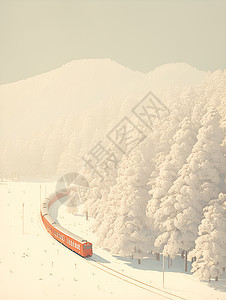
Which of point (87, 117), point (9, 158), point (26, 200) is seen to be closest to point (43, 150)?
point (9, 158)

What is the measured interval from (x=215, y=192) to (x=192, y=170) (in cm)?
416

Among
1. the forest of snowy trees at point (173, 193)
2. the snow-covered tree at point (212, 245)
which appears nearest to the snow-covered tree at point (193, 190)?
the forest of snowy trees at point (173, 193)

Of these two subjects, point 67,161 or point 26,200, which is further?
point 67,161

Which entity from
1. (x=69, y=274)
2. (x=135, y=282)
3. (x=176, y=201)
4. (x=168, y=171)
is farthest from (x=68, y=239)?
(x=168, y=171)

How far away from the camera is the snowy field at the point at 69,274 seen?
30438 mm

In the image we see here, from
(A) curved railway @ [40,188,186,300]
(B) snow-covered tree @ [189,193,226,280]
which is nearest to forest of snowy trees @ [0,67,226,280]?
(B) snow-covered tree @ [189,193,226,280]

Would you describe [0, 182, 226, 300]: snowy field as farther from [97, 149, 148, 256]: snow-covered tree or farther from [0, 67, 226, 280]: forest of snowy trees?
[97, 149, 148, 256]: snow-covered tree

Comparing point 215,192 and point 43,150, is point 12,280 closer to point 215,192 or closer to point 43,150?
point 215,192

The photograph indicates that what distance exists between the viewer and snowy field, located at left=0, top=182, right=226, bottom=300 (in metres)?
30.4

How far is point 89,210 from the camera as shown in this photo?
52562 mm

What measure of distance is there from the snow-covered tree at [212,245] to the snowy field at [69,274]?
1746 mm

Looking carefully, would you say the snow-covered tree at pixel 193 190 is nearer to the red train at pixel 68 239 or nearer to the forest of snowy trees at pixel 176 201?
the forest of snowy trees at pixel 176 201

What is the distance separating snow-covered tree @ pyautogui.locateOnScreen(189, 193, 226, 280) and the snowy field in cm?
175

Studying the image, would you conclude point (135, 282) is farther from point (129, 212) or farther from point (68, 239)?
point (68, 239)
